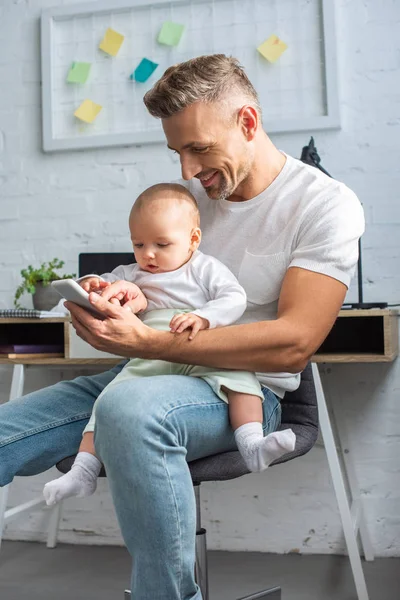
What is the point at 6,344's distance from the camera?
257cm

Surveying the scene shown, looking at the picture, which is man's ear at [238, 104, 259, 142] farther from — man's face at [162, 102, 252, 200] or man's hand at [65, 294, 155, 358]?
man's hand at [65, 294, 155, 358]

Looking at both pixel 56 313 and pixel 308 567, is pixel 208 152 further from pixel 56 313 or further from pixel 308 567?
pixel 308 567

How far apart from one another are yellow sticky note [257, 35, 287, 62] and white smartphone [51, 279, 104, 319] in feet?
5.14

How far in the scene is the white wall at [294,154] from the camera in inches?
104

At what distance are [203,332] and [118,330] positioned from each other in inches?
6.3

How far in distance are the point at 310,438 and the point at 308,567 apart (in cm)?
102

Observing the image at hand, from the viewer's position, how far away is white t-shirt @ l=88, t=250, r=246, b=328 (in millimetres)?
1535

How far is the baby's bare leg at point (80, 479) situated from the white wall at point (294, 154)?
A: 137cm

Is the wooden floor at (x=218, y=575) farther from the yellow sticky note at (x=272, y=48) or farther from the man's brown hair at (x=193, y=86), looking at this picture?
the yellow sticky note at (x=272, y=48)

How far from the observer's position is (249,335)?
58.6 inches

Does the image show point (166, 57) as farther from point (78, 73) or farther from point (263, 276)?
point (263, 276)

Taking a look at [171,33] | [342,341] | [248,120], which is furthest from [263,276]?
[171,33]

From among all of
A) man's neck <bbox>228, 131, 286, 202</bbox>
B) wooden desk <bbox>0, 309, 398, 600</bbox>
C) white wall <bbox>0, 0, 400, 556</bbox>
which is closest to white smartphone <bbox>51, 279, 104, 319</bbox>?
man's neck <bbox>228, 131, 286, 202</bbox>

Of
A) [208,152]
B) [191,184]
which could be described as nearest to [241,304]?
[208,152]
